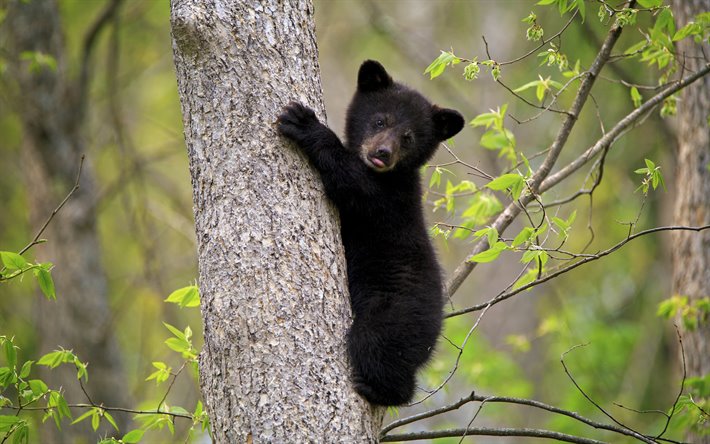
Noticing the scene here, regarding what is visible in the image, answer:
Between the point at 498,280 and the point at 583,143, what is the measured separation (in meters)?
3.02

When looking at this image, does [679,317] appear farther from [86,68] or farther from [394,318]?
[86,68]

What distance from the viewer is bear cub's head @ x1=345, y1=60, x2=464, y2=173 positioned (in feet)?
17.6

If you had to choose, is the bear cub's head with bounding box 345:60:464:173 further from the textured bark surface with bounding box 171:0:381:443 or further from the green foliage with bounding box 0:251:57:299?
the green foliage with bounding box 0:251:57:299

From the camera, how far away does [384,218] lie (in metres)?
4.80

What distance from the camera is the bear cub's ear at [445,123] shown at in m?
5.59

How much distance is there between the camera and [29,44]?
8.38m

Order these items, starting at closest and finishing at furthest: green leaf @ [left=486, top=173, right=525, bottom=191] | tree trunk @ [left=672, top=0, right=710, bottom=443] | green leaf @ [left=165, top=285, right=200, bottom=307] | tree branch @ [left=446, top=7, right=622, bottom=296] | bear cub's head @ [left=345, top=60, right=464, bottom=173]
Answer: green leaf @ [left=486, top=173, right=525, bottom=191] < green leaf @ [left=165, top=285, right=200, bottom=307] < tree branch @ [left=446, top=7, right=622, bottom=296] < bear cub's head @ [left=345, top=60, right=464, bottom=173] < tree trunk @ [left=672, top=0, right=710, bottom=443]

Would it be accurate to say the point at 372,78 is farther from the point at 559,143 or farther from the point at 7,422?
the point at 7,422

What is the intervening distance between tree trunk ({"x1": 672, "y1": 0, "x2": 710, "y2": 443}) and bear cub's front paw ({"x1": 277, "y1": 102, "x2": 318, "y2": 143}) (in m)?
4.26

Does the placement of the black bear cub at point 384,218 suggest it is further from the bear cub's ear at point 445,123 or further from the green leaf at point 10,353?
the green leaf at point 10,353

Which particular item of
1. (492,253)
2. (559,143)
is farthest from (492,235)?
(559,143)

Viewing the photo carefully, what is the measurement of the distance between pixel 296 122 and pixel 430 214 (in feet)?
29.9

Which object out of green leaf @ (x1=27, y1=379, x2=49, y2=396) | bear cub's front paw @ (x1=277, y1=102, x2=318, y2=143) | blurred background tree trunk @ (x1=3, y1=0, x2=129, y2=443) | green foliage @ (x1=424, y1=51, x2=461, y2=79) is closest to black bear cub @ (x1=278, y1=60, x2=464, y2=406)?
bear cub's front paw @ (x1=277, y1=102, x2=318, y2=143)

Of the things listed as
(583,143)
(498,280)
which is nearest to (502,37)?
(583,143)
